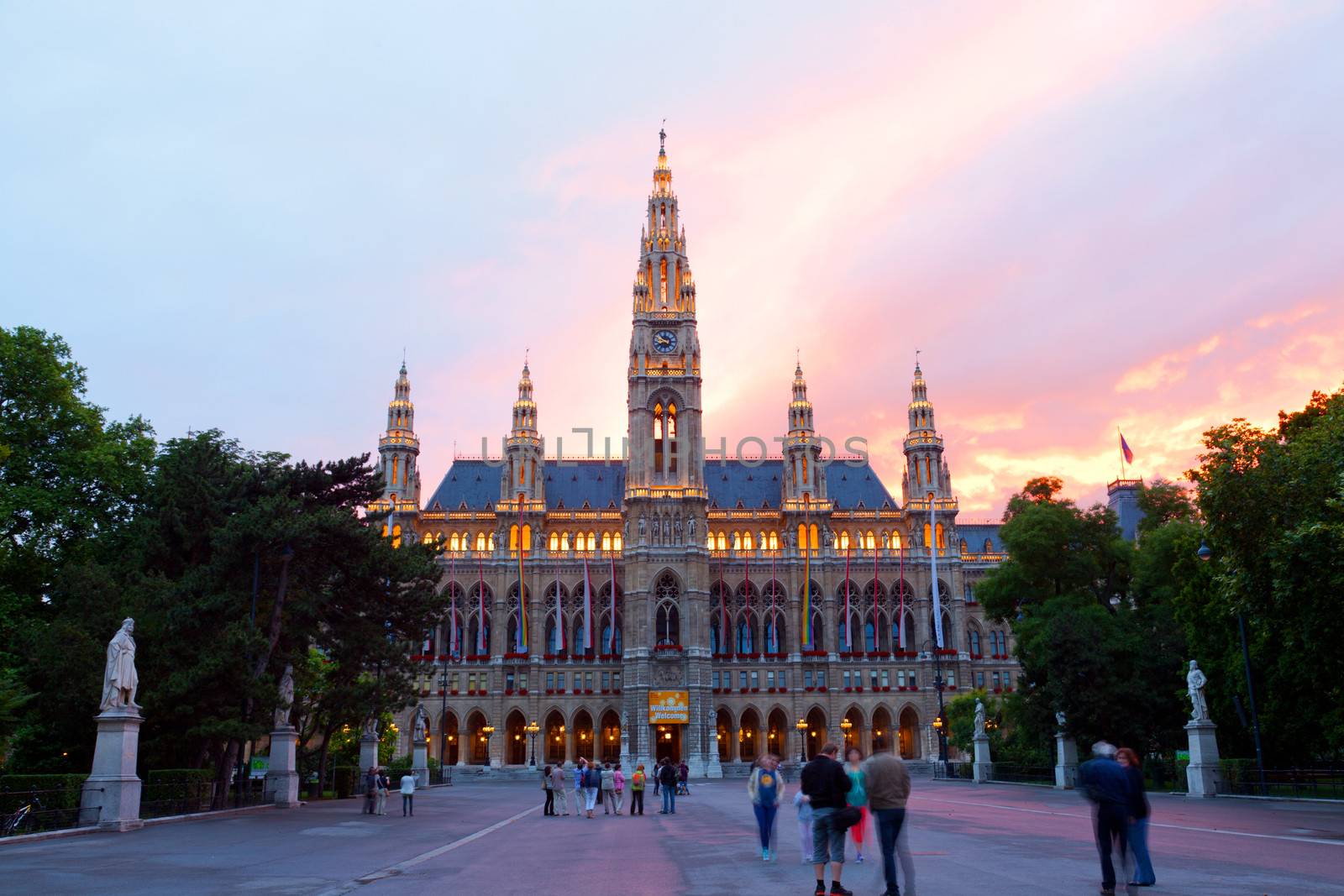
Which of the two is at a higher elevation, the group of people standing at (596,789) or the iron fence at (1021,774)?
the group of people standing at (596,789)

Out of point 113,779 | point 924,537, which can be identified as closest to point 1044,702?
point 113,779

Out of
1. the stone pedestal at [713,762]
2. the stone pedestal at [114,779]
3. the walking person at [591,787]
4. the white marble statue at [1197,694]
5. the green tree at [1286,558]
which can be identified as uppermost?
the green tree at [1286,558]

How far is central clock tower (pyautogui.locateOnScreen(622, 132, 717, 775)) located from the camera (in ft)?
298

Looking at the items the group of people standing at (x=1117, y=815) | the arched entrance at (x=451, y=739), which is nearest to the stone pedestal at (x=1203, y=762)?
the group of people standing at (x=1117, y=815)

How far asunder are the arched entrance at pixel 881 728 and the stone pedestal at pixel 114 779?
7765 centimetres

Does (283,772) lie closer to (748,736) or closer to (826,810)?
(826,810)

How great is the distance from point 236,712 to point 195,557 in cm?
767

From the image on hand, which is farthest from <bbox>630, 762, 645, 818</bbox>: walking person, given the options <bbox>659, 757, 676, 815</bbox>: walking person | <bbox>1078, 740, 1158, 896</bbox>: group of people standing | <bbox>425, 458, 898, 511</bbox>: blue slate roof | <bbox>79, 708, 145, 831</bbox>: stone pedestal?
<bbox>425, 458, 898, 511</bbox>: blue slate roof

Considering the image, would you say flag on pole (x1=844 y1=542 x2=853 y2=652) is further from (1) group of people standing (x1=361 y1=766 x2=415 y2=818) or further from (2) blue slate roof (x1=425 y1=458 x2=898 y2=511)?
(1) group of people standing (x1=361 y1=766 x2=415 y2=818)

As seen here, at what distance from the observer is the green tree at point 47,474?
43062mm

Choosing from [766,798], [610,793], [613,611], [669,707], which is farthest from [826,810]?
[613,611]

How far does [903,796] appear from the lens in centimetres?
1308

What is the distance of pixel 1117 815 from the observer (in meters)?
12.6

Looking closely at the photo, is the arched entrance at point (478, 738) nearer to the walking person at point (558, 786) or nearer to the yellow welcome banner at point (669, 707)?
the yellow welcome banner at point (669, 707)
